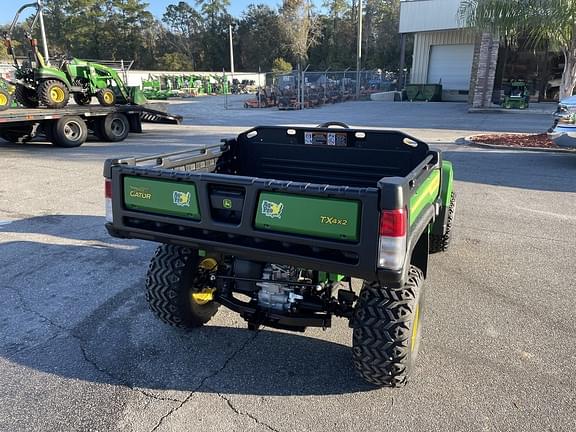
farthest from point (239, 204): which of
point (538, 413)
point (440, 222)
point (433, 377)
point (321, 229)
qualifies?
point (440, 222)

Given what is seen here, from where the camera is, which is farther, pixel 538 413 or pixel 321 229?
pixel 538 413

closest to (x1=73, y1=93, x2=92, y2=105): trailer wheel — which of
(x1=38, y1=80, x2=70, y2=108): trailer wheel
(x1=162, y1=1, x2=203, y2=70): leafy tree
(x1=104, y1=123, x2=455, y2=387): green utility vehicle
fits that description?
(x1=38, y1=80, x2=70, y2=108): trailer wheel

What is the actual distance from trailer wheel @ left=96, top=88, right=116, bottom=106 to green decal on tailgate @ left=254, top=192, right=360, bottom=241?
14285 millimetres

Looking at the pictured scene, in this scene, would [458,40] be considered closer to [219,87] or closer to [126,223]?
[219,87]

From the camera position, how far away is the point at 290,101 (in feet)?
84.9

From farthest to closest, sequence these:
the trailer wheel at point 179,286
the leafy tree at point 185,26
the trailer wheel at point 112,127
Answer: the leafy tree at point 185,26 < the trailer wheel at point 112,127 < the trailer wheel at point 179,286

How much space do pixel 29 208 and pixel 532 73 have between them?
1042 inches

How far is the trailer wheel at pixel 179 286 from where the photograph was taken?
3.17m

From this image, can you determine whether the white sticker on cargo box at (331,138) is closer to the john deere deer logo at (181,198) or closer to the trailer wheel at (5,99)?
the john deere deer logo at (181,198)

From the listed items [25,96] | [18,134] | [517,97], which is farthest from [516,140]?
[25,96]

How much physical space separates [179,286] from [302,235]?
126 cm

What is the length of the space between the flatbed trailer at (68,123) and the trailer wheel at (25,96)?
1430 millimetres

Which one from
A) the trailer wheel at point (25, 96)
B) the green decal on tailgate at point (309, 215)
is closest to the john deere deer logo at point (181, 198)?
the green decal on tailgate at point (309, 215)

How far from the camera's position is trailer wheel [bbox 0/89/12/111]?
11.4 m
